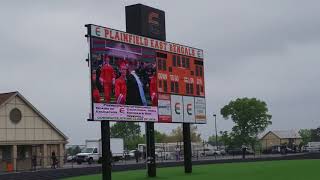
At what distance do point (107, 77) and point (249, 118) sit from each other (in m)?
86.7

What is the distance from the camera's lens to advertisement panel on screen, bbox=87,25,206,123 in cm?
2691

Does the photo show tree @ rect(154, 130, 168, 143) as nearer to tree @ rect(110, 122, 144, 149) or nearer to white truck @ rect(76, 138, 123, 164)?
tree @ rect(110, 122, 144, 149)

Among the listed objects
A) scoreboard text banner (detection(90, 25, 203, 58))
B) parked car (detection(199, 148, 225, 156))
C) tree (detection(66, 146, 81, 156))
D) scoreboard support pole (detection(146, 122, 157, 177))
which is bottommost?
parked car (detection(199, 148, 225, 156))

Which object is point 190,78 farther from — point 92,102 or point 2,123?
point 2,123

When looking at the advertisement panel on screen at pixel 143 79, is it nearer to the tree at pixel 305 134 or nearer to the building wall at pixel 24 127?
the building wall at pixel 24 127

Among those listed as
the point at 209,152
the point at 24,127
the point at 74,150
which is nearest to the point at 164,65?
the point at 24,127

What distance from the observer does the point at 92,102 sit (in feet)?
85.6

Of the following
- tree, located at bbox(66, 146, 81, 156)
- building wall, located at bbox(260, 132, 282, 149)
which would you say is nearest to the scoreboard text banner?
tree, located at bbox(66, 146, 81, 156)

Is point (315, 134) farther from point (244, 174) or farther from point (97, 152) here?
point (244, 174)

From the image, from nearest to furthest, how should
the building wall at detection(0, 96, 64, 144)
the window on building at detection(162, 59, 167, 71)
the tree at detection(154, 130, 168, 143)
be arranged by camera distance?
the window on building at detection(162, 59, 167, 71) → the building wall at detection(0, 96, 64, 144) → the tree at detection(154, 130, 168, 143)

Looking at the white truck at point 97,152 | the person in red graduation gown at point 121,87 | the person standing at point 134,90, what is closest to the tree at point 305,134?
the white truck at point 97,152

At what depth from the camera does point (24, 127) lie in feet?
177

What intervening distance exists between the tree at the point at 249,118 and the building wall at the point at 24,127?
5851 cm

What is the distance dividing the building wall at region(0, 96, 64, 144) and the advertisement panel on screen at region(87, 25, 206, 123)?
Answer: 2268 cm
